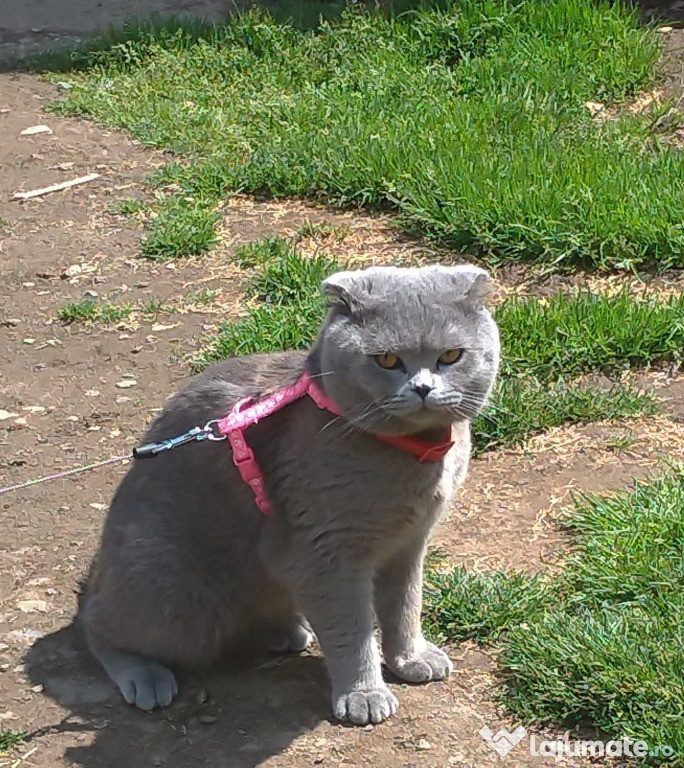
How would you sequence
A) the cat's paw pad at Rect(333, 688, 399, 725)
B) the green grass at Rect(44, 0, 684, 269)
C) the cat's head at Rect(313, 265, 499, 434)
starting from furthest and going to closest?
the green grass at Rect(44, 0, 684, 269) < the cat's paw pad at Rect(333, 688, 399, 725) < the cat's head at Rect(313, 265, 499, 434)

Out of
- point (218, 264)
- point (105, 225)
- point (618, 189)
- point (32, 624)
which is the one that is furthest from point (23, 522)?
point (618, 189)

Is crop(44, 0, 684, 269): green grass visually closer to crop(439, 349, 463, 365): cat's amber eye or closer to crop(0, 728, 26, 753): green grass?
crop(439, 349, 463, 365): cat's amber eye

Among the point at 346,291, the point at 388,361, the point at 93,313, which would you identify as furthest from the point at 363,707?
the point at 93,313

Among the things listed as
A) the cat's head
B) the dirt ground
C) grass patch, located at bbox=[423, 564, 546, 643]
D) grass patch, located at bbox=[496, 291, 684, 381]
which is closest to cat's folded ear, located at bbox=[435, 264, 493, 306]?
the cat's head

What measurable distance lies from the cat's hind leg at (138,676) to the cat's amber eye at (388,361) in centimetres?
99

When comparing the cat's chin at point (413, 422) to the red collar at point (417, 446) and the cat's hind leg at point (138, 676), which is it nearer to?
the red collar at point (417, 446)

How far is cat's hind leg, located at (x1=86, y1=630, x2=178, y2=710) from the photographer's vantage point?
3162 millimetres

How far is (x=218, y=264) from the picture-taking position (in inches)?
215

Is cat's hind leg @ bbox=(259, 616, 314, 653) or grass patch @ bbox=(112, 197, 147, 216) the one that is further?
grass patch @ bbox=(112, 197, 147, 216)

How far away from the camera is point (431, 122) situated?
19.5ft

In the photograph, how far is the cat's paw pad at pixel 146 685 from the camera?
10.4 feet

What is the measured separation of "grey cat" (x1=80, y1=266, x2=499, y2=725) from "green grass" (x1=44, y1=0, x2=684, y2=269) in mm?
2052

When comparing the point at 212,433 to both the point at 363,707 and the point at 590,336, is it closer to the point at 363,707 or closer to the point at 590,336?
the point at 363,707

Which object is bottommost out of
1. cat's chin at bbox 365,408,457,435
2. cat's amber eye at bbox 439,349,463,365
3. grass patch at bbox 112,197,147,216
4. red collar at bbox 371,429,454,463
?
grass patch at bbox 112,197,147,216
